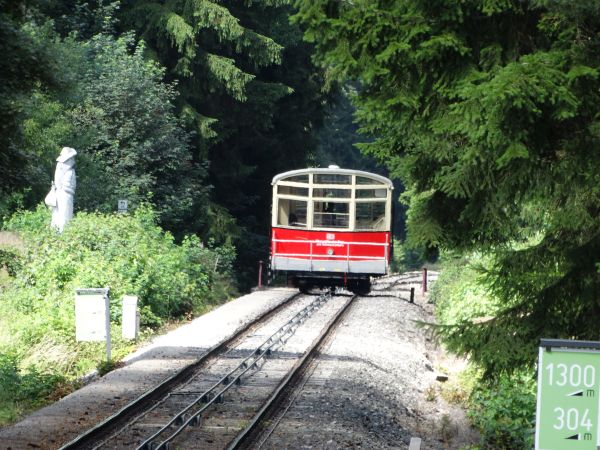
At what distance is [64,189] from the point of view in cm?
2338

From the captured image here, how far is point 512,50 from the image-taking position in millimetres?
7566

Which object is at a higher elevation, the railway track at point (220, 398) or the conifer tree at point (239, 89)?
the conifer tree at point (239, 89)

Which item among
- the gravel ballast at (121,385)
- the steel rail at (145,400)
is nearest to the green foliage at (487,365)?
the steel rail at (145,400)

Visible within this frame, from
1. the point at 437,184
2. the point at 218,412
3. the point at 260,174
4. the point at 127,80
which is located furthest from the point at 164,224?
the point at 437,184

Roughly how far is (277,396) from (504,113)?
7197mm

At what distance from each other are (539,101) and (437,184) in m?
2.03

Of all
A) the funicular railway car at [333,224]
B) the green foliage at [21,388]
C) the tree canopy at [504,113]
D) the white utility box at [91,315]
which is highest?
the tree canopy at [504,113]

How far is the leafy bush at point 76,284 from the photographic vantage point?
53.5ft

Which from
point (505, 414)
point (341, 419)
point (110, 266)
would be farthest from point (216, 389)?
point (110, 266)

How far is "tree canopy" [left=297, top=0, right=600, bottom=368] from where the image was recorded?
6.79 m

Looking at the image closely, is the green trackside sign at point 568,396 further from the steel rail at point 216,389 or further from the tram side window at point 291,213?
the tram side window at point 291,213

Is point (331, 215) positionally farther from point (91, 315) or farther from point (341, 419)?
point (341, 419)

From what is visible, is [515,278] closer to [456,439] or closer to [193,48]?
[456,439]

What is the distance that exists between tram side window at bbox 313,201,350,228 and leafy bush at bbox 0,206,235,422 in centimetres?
325
